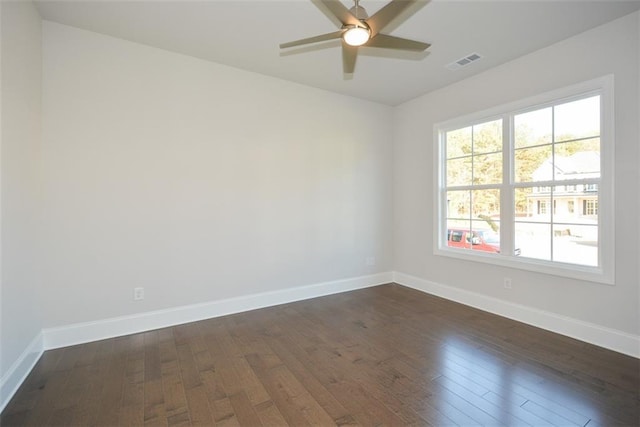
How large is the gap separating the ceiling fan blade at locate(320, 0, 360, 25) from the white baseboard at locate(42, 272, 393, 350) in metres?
2.99

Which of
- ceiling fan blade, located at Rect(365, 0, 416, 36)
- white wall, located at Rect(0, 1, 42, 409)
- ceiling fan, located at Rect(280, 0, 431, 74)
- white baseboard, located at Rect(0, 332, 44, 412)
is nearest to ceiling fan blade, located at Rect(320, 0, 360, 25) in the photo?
ceiling fan, located at Rect(280, 0, 431, 74)

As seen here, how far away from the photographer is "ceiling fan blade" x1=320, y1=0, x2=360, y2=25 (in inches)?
66.1

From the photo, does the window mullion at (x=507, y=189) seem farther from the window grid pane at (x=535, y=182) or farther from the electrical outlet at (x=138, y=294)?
the electrical outlet at (x=138, y=294)

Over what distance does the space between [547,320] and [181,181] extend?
13.4 ft

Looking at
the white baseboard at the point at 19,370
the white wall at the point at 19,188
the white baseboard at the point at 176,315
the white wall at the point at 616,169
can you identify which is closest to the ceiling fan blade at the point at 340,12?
the white wall at the point at 19,188

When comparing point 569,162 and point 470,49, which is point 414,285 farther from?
point 470,49

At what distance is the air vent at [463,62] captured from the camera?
312 cm

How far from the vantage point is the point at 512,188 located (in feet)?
10.9

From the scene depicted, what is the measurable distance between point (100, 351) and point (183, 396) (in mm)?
1147

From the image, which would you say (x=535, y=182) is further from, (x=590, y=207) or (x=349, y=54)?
(x=349, y=54)

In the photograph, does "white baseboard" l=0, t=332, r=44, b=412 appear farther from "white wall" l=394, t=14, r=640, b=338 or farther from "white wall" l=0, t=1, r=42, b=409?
"white wall" l=394, t=14, r=640, b=338

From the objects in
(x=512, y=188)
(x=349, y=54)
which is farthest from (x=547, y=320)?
(x=349, y=54)

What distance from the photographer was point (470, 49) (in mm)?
2986

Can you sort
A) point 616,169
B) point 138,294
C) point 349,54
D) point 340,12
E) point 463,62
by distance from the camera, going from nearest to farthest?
point 340,12 < point 349,54 < point 616,169 < point 138,294 < point 463,62
